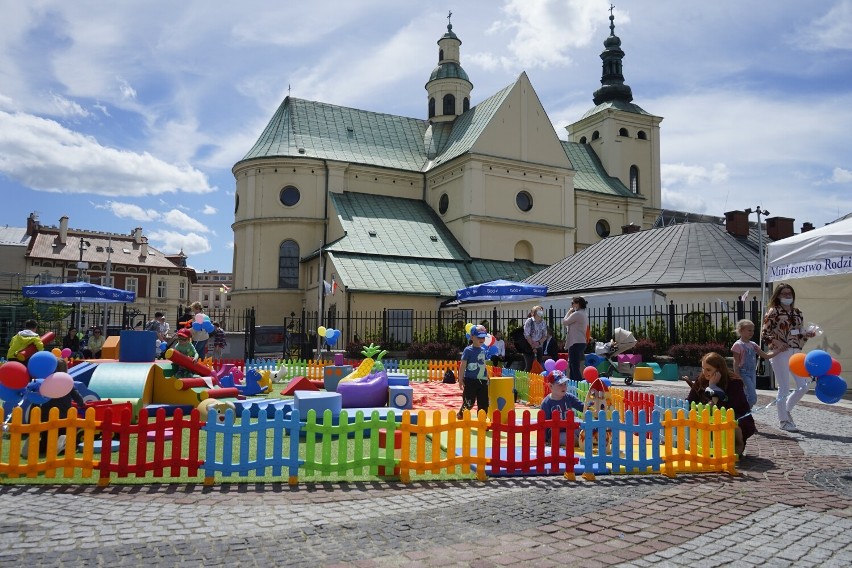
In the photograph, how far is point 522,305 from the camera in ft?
89.9

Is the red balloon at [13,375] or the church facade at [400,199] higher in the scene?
the church facade at [400,199]

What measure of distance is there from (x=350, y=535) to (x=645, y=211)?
4982 centimetres

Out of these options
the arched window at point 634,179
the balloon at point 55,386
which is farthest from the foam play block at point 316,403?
the arched window at point 634,179

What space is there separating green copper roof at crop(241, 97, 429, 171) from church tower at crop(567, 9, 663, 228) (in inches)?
611

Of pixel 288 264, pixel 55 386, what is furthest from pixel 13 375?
pixel 288 264

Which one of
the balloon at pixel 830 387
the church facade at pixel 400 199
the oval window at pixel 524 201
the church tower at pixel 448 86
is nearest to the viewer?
the balloon at pixel 830 387

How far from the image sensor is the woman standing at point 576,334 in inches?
488

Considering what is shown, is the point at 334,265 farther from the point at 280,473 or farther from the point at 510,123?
the point at 280,473

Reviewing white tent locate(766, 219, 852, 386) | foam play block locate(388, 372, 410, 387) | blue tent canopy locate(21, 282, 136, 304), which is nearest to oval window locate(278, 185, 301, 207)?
blue tent canopy locate(21, 282, 136, 304)

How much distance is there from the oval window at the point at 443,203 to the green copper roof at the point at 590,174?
36.1ft

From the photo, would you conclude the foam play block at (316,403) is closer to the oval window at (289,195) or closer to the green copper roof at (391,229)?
the green copper roof at (391,229)

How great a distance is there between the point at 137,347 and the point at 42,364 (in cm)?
436

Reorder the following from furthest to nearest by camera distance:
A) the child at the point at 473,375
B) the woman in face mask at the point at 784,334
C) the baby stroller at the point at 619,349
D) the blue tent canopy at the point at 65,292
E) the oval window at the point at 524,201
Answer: the oval window at the point at 524,201 < the blue tent canopy at the point at 65,292 < the baby stroller at the point at 619,349 < the child at the point at 473,375 < the woman in face mask at the point at 784,334

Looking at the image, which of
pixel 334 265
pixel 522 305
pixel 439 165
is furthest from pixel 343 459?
pixel 439 165
